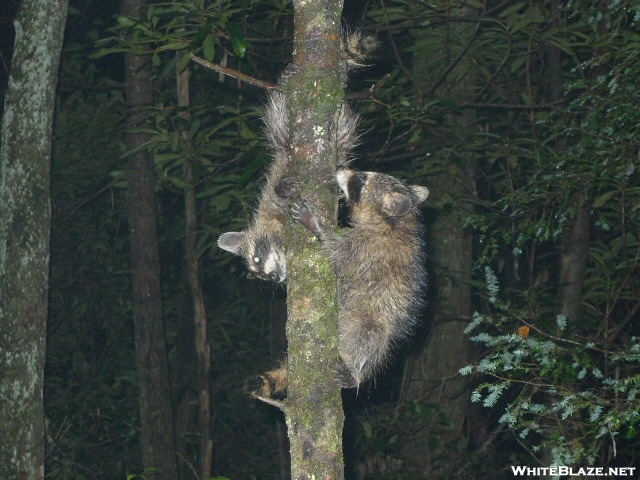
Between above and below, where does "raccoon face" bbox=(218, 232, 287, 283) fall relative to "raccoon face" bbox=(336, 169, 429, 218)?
below

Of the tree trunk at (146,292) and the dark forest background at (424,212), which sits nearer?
the dark forest background at (424,212)

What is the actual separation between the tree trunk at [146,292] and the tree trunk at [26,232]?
1194 millimetres

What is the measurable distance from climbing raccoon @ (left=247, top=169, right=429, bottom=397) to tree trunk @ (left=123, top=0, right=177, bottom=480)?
253 cm

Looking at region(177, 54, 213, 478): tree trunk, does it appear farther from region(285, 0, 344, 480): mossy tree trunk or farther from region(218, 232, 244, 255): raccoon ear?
region(285, 0, 344, 480): mossy tree trunk

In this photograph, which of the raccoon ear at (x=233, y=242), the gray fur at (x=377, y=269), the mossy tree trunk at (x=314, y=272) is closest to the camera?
the mossy tree trunk at (x=314, y=272)

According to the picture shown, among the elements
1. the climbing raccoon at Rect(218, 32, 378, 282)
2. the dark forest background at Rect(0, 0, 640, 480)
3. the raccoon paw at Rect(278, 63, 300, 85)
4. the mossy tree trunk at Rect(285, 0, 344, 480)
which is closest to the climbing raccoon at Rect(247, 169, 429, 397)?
the climbing raccoon at Rect(218, 32, 378, 282)

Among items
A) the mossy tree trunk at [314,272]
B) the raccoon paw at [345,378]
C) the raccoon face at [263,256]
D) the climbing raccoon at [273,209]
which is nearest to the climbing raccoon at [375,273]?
the raccoon paw at [345,378]

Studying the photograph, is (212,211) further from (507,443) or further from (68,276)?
(507,443)

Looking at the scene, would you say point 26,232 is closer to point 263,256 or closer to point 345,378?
point 263,256

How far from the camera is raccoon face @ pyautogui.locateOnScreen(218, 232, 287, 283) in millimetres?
4629

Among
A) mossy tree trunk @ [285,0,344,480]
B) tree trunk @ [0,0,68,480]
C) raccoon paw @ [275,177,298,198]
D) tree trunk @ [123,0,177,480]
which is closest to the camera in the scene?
mossy tree trunk @ [285,0,344,480]

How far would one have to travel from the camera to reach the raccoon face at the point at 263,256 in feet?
15.2

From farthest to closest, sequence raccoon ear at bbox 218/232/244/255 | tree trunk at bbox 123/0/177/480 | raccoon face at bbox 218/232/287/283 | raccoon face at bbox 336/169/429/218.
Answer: tree trunk at bbox 123/0/177/480
raccoon ear at bbox 218/232/244/255
raccoon face at bbox 218/232/287/283
raccoon face at bbox 336/169/429/218

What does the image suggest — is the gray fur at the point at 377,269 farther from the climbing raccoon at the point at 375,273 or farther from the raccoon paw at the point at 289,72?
the raccoon paw at the point at 289,72
